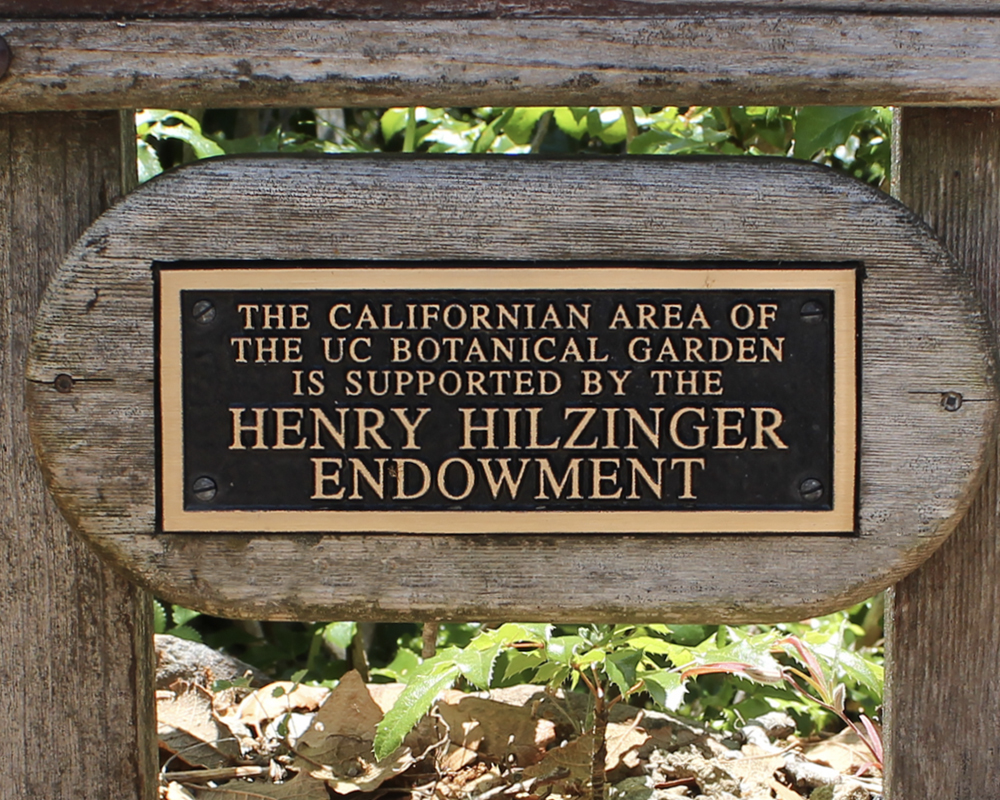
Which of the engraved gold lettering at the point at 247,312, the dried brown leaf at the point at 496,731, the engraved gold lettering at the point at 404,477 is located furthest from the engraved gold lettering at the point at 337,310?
the dried brown leaf at the point at 496,731

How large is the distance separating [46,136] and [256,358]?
18.0 inches

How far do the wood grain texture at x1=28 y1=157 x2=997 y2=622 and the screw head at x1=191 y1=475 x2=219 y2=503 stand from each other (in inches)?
2.6

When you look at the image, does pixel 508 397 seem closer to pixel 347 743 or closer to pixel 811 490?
pixel 811 490

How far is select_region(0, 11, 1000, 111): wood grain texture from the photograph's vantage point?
132 cm

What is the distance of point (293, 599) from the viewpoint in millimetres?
1430

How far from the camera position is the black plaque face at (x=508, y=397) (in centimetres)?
139

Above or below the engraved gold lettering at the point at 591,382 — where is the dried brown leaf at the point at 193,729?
below

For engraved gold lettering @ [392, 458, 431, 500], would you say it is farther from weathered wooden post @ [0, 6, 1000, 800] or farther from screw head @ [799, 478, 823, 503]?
screw head @ [799, 478, 823, 503]

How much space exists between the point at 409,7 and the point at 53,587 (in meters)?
1.00

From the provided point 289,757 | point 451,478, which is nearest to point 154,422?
point 451,478

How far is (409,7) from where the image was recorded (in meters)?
1.34

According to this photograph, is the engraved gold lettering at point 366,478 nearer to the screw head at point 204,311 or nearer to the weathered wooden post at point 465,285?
the weathered wooden post at point 465,285

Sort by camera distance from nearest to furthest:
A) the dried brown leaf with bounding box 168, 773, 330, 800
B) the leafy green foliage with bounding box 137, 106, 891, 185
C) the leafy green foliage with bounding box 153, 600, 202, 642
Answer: the dried brown leaf with bounding box 168, 773, 330, 800 < the leafy green foliage with bounding box 137, 106, 891, 185 < the leafy green foliage with bounding box 153, 600, 202, 642

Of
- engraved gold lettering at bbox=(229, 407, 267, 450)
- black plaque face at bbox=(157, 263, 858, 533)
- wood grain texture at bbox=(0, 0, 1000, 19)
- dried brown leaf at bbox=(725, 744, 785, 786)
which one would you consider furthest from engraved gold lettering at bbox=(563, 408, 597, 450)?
dried brown leaf at bbox=(725, 744, 785, 786)
